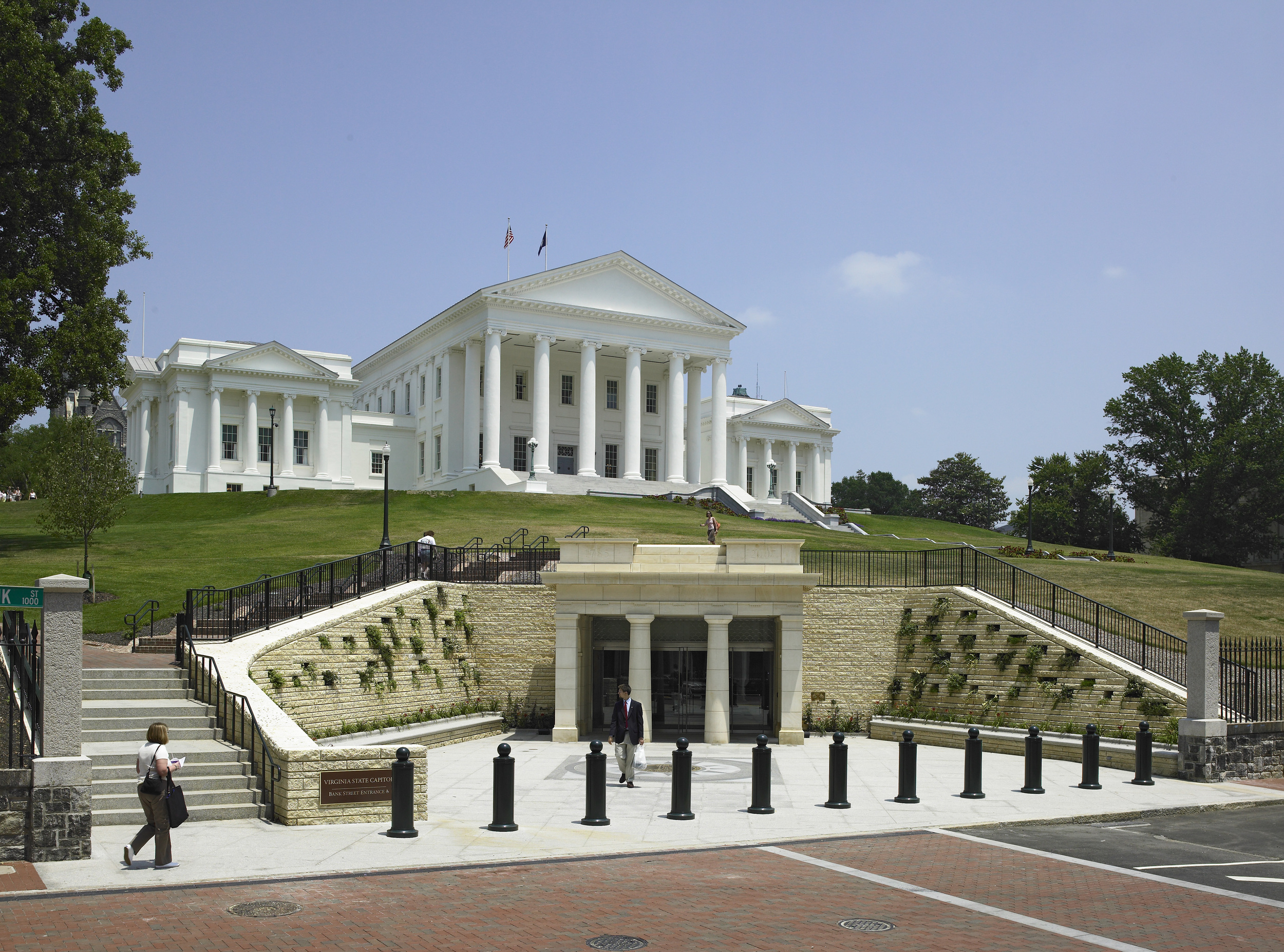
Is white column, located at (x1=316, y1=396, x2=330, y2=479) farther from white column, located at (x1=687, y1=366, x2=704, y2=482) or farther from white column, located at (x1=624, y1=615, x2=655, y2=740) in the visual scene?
white column, located at (x1=624, y1=615, x2=655, y2=740)

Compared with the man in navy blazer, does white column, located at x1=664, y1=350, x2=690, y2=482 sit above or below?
above

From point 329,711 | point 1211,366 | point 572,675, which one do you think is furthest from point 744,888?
point 1211,366

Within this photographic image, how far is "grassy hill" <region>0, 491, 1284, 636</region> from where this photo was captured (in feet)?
105

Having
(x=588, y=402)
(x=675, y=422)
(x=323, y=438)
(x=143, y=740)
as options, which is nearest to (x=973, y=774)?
(x=143, y=740)

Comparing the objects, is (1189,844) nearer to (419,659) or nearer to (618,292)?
(419,659)

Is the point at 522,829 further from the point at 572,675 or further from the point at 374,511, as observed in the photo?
the point at 374,511

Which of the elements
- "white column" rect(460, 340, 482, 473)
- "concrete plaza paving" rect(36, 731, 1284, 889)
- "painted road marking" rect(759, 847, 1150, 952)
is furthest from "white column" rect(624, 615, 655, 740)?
"white column" rect(460, 340, 482, 473)

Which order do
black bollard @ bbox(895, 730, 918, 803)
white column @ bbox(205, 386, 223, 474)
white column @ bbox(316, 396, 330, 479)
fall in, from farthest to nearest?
white column @ bbox(316, 396, 330, 479) → white column @ bbox(205, 386, 223, 474) → black bollard @ bbox(895, 730, 918, 803)

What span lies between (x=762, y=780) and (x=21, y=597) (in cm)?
969

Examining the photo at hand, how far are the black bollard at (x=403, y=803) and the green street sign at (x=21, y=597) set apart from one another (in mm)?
4453

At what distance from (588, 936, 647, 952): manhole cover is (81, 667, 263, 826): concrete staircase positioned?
23.5ft

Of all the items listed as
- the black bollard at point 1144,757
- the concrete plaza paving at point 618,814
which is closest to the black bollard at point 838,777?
the concrete plaza paving at point 618,814

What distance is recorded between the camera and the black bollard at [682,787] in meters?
15.3

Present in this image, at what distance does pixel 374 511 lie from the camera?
51.8 metres
